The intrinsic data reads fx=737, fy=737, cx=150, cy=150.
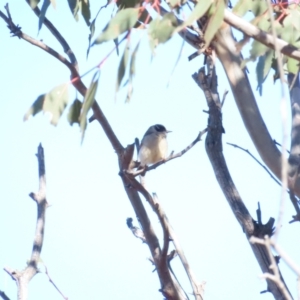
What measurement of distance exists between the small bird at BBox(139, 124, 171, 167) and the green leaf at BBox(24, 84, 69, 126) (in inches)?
145

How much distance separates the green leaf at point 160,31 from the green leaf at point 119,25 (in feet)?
0.22

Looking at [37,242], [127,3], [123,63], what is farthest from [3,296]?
[127,3]

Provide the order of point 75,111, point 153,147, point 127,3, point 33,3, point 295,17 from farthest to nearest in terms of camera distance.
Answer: point 153,147 < point 33,3 < point 127,3 < point 295,17 < point 75,111

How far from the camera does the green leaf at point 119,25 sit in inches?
70.9

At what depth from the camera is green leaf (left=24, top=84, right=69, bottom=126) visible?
6.05ft

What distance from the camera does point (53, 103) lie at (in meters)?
1.86

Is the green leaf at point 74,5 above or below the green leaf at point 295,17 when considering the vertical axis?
above

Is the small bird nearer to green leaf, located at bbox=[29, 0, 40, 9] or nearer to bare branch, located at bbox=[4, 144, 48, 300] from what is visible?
green leaf, located at bbox=[29, 0, 40, 9]

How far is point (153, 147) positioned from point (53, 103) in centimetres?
390

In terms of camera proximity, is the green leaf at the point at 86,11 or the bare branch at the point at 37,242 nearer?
the bare branch at the point at 37,242

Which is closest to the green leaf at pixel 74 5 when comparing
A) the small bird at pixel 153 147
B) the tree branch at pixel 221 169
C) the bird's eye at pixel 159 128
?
the tree branch at pixel 221 169

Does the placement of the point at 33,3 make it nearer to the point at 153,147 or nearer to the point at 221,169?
the point at 221,169

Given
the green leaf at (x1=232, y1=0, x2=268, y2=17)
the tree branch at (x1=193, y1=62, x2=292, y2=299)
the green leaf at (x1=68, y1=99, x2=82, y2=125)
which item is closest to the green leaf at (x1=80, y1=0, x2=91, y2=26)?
the tree branch at (x1=193, y1=62, x2=292, y2=299)

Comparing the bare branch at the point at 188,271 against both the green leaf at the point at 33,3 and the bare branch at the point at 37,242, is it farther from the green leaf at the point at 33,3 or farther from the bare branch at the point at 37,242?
the green leaf at the point at 33,3
